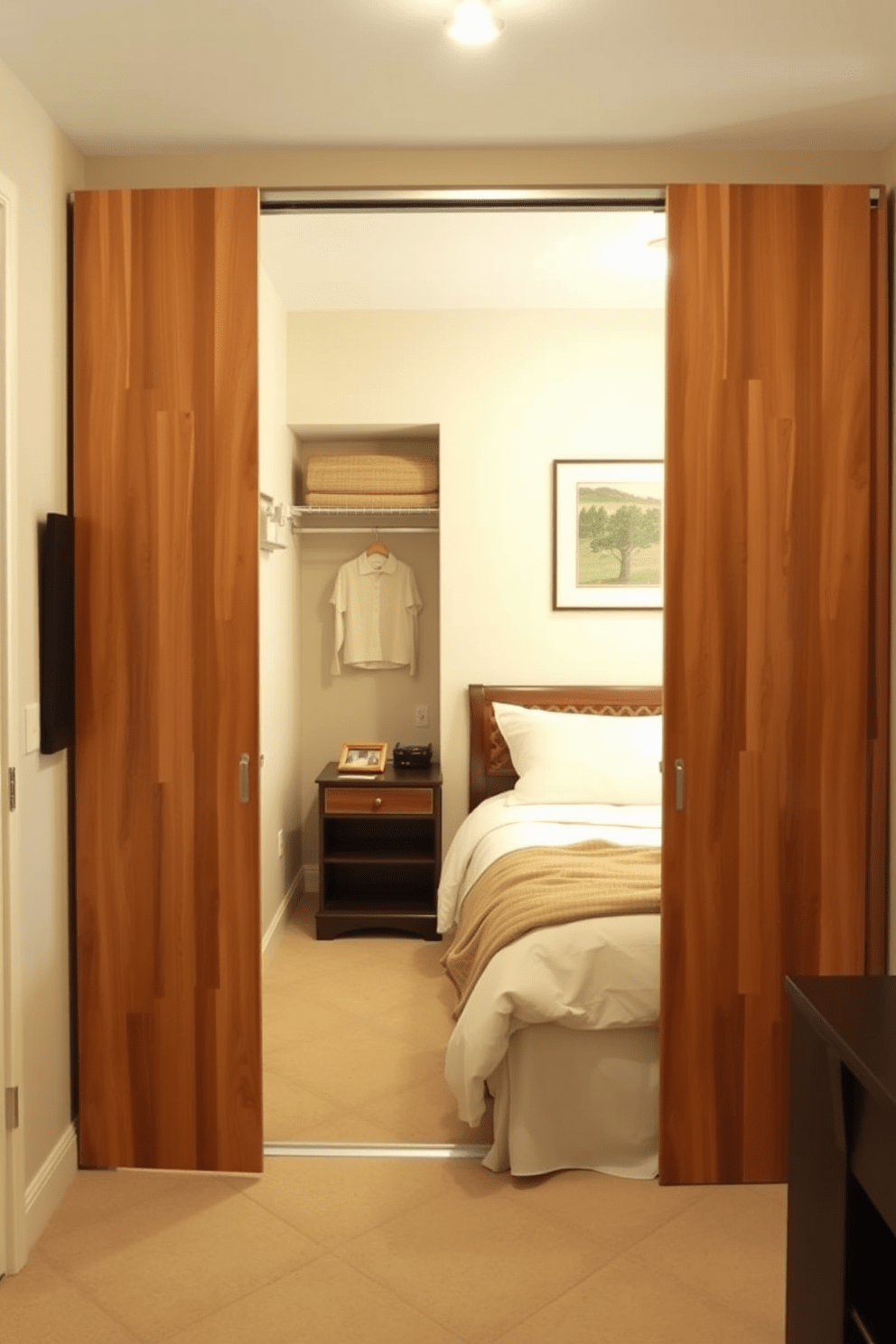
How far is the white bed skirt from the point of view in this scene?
2.89m

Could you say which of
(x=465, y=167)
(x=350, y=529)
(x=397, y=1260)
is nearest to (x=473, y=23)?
(x=465, y=167)

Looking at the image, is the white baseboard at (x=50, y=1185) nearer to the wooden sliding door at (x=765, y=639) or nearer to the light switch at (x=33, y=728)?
the light switch at (x=33, y=728)

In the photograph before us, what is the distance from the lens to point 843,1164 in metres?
1.44

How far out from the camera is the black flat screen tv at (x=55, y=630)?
264 centimetres

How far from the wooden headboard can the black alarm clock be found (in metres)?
0.24

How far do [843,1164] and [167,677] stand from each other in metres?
1.94

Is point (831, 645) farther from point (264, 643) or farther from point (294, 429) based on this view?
point (294, 429)

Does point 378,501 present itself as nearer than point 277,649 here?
No

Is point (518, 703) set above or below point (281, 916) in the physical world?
above

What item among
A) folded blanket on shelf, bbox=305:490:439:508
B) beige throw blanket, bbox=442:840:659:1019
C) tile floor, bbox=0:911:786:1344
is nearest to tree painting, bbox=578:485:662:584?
folded blanket on shelf, bbox=305:490:439:508

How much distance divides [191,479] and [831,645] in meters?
1.63

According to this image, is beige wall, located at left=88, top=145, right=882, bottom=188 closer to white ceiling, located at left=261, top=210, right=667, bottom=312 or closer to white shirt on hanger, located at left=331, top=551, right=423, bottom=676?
white ceiling, located at left=261, top=210, right=667, bottom=312

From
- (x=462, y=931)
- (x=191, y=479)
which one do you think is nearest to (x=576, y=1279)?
(x=462, y=931)

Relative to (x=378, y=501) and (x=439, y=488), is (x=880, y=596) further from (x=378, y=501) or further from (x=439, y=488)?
(x=378, y=501)
